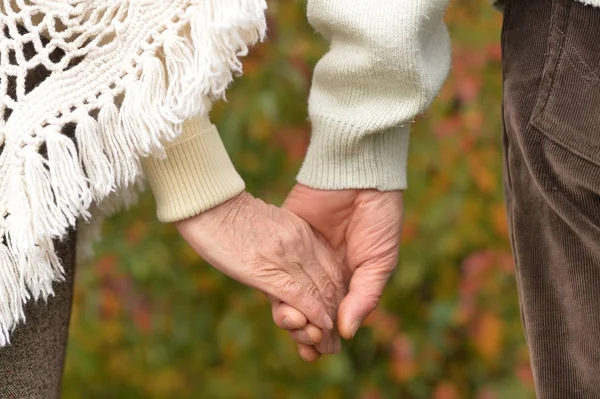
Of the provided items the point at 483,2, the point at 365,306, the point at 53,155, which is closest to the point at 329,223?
the point at 365,306

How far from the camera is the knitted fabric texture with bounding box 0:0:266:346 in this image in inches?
35.1

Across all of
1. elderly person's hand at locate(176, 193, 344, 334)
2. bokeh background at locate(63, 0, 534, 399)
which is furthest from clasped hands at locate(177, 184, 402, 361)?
bokeh background at locate(63, 0, 534, 399)

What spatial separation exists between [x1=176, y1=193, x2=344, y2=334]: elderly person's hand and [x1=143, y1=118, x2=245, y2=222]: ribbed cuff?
24mm

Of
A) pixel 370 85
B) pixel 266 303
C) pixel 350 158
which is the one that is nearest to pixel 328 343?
pixel 350 158

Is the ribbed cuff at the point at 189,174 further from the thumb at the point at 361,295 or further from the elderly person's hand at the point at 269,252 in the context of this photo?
the thumb at the point at 361,295

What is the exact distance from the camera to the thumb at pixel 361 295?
1141mm

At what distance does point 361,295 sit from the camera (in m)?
1.16

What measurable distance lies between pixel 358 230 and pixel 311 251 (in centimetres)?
→ 7

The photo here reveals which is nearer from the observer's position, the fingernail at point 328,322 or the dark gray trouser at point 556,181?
the dark gray trouser at point 556,181

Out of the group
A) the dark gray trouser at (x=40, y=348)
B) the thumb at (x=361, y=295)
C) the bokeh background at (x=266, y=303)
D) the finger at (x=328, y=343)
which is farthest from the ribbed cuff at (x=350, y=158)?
the bokeh background at (x=266, y=303)

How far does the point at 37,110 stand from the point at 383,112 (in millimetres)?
426

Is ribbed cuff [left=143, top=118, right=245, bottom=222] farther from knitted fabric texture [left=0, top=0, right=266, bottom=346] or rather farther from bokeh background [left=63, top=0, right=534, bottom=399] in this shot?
bokeh background [left=63, top=0, right=534, bottom=399]

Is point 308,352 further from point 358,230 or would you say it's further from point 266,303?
point 266,303

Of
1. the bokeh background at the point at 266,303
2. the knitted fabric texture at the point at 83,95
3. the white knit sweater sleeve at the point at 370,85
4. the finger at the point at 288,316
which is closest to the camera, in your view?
the knitted fabric texture at the point at 83,95
